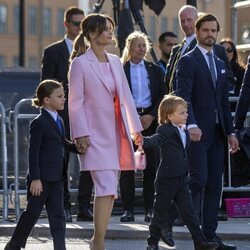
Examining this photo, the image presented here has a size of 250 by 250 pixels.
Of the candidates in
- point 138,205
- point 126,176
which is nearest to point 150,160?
point 126,176

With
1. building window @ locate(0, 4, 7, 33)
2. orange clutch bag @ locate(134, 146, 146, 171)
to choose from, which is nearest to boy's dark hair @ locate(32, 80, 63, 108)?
orange clutch bag @ locate(134, 146, 146, 171)

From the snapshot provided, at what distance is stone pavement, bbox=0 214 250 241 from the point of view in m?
10.3

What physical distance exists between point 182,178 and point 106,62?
1.16 m

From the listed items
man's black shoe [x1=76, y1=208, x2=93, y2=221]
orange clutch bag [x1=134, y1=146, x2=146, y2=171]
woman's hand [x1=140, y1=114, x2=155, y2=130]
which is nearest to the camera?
orange clutch bag [x1=134, y1=146, x2=146, y2=171]

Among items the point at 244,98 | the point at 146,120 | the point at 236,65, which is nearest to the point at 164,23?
the point at 236,65

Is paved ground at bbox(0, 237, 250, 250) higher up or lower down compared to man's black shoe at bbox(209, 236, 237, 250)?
lower down

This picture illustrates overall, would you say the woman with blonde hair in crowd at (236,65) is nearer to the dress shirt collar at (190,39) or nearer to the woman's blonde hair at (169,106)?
the dress shirt collar at (190,39)

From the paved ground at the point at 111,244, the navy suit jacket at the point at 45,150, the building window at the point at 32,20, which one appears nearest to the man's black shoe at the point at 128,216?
the paved ground at the point at 111,244

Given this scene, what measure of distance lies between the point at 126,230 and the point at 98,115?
6.55 ft

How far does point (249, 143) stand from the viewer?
9.65 metres

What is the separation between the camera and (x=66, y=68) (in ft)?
35.9

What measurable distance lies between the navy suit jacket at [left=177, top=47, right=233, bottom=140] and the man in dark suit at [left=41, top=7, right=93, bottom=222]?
6.28 feet

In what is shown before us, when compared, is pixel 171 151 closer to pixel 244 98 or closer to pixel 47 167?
pixel 244 98

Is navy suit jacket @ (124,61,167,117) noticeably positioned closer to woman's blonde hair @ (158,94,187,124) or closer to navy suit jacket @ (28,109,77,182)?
woman's blonde hair @ (158,94,187,124)
